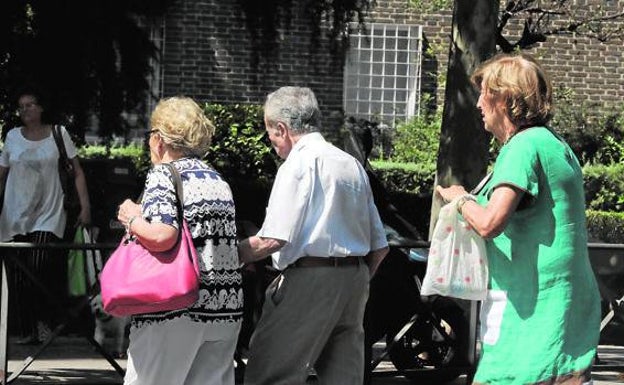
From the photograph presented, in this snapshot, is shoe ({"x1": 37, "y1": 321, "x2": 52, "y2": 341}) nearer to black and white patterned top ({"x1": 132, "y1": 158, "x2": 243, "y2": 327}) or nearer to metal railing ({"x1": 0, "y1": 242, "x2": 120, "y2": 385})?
metal railing ({"x1": 0, "y1": 242, "x2": 120, "y2": 385})

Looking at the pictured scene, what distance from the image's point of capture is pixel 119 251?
196 inches

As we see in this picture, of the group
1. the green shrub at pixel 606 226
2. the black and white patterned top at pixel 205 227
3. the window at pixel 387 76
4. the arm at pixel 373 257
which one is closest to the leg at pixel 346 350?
the arm at pixel 373 257

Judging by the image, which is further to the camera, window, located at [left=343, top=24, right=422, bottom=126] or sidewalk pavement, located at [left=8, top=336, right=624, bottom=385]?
window, located at [left=343, top=24, right=422, bottom=126]

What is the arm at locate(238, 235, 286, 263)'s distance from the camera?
200 inches

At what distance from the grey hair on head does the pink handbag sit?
0.64 m

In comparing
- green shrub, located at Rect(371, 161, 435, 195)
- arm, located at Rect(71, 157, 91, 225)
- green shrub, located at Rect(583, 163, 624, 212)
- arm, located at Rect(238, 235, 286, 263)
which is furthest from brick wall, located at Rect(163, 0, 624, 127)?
arm, located at Rect(238, 235, 286, 263)

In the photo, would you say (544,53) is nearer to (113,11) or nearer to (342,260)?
(113,11)

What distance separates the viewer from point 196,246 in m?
4.92

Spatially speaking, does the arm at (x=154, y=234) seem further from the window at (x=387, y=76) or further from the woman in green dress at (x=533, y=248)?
the window at (x=387, y=76)

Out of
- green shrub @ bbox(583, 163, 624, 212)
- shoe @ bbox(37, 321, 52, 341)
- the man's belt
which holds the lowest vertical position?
shoe @ bbox(37, 321, 52, 341)

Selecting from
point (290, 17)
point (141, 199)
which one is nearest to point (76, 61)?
point (290, 17)

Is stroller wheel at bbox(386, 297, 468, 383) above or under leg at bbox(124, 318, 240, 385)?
under

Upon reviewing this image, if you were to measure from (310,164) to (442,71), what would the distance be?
13.8 meters

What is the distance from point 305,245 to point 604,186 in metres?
13.2
